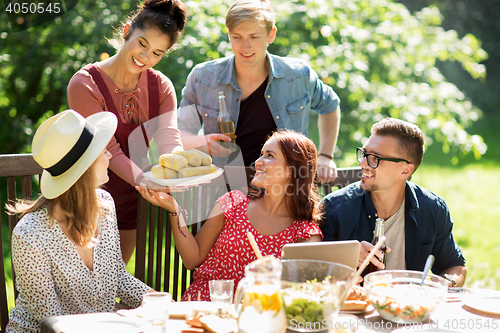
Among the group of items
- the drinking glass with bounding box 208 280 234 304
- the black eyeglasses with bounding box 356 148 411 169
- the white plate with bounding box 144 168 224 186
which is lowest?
the drinking glass with bounding box 208 280 234 304

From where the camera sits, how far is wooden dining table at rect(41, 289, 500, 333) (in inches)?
64.5

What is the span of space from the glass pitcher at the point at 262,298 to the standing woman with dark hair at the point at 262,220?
3.73 ft

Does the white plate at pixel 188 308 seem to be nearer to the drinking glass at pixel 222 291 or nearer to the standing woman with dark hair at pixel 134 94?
the drinking glass at pixel 222 291

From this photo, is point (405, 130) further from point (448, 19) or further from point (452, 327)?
point (448, 19)

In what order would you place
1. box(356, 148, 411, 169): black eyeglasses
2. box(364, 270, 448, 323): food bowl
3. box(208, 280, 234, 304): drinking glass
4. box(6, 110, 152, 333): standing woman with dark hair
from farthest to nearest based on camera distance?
box(356, 148, 411, 169): black eyeglasses < box(6, 110, 152, 333): standing woman with dark hair < box(208, 280, 234, 304): drinking glass < box(364, 270, 448, 323): food bowl

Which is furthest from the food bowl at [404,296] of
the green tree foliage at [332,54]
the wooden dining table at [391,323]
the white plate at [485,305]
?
the green tree foliage at [332,54]

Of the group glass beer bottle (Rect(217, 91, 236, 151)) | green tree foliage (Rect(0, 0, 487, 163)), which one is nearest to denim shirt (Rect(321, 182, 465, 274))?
glass beer bottle (Rect(217, 91, 236, 151))

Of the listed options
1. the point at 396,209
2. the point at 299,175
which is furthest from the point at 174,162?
the point at 396,209

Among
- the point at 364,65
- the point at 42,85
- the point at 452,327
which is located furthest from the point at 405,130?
the point at 42,85

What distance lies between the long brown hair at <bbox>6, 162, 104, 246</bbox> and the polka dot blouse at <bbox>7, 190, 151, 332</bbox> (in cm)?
3

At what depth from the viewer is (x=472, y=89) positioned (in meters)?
12.1

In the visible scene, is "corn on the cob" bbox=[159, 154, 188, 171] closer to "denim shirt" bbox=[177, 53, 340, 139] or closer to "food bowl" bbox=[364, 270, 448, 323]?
"denim shirt" bbox=[177, 53, 340, 139]

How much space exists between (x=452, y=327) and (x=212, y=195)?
58.7 inches

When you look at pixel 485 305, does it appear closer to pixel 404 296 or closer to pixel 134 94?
pixel 404 296
